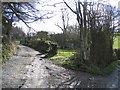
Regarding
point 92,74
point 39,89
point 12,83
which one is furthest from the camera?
point 92,74

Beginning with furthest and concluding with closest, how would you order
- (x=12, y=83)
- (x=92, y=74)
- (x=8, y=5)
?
(x=8, y=5) → (x=92, y=74) → (x=12, y=83)

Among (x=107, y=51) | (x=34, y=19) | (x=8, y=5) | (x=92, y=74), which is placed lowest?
(x=92, y=74)

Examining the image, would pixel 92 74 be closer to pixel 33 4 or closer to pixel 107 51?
pixel 107 51

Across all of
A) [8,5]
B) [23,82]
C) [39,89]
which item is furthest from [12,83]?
[8,5]

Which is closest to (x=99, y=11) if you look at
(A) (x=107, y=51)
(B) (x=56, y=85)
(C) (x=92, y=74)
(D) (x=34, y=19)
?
(A) (x=107, y=51)

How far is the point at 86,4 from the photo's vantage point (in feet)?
55.2

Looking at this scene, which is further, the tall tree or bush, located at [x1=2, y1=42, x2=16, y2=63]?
the tall tree

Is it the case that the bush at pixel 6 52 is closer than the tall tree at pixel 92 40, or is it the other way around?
the bush at pixel 6 52

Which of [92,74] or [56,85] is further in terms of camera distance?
[92,74]

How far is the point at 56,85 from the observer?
345 inches

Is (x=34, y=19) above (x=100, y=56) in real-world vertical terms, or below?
above

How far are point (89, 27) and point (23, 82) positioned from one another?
1028 centimetres

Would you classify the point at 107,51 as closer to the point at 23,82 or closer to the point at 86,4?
the point at 86,4

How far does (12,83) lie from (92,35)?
1000 centimetres
